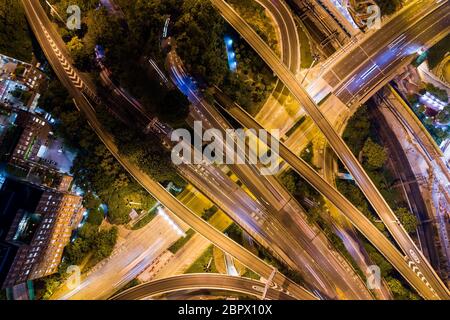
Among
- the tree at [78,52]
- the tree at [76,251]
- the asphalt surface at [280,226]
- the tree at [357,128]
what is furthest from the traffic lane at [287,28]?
the tree at [76,251]

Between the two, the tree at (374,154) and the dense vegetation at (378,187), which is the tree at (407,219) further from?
the tree at (374,154)

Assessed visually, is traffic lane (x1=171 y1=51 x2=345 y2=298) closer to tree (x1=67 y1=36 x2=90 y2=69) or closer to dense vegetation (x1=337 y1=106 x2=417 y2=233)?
dense vegetation (x1=337 y1=106 x2=417 y2=233)

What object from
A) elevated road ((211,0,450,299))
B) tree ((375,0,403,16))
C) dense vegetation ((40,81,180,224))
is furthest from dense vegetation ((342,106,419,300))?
dense vegetation ((40,81,180,224))

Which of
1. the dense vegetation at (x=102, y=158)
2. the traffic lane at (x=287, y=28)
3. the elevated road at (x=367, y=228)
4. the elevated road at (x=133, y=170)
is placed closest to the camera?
the dense vegetation at (x=102, y=158)

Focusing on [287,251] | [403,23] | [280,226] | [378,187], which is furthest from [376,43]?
[287,251]
